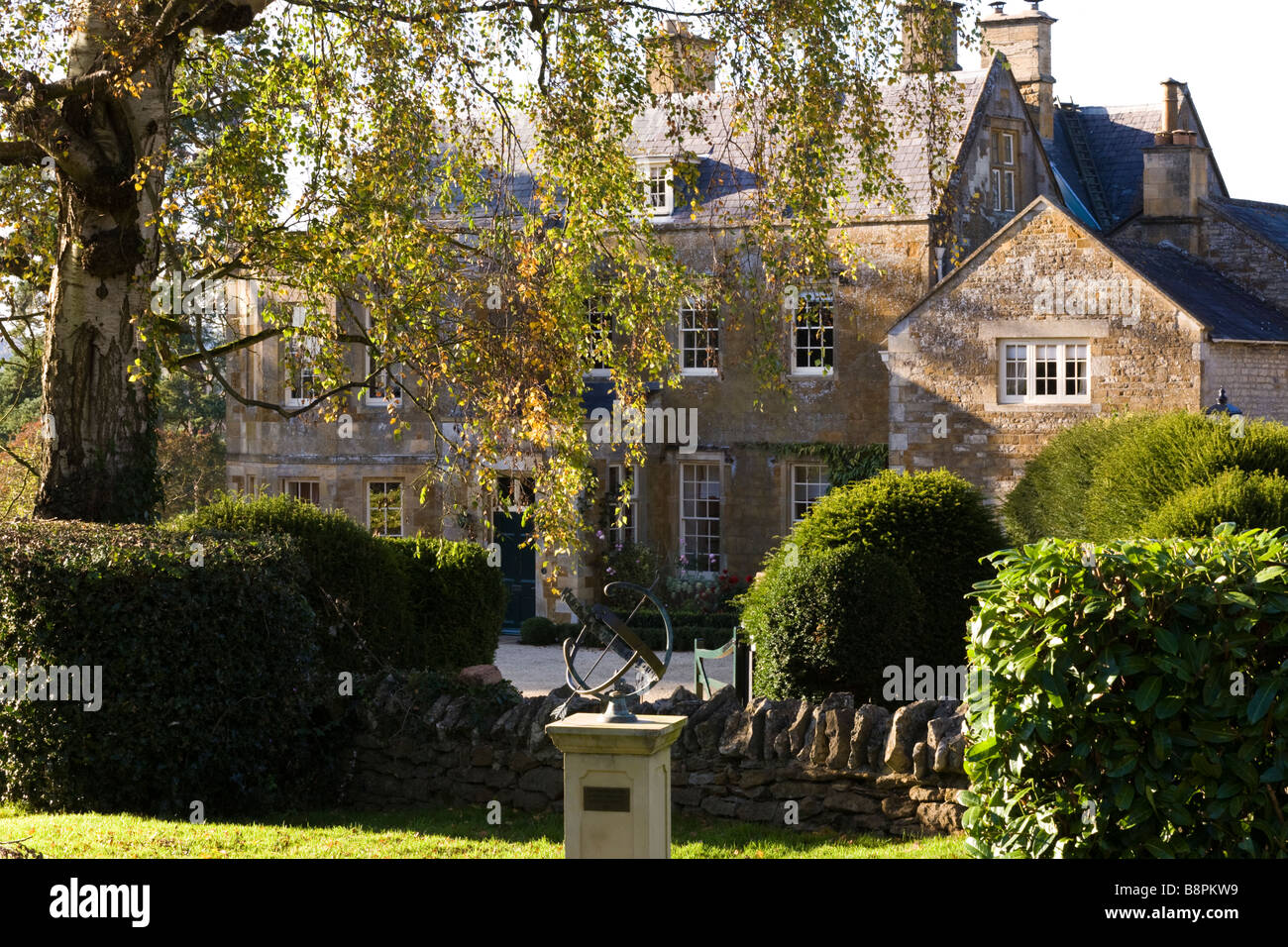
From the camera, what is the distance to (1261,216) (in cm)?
2588

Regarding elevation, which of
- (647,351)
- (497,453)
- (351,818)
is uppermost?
(647,351)

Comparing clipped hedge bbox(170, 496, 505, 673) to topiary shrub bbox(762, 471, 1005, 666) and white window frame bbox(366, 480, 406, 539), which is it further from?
white window frame bbox(366, 480, 406, 539)

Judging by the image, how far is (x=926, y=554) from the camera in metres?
12.4

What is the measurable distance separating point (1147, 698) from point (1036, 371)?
54.8 feet

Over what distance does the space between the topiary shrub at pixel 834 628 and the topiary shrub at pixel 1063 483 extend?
11.4 feet

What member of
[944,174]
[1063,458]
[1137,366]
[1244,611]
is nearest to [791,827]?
[1244,611]

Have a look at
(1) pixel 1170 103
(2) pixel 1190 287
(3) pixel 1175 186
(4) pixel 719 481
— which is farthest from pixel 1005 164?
(4) pixel 719 481

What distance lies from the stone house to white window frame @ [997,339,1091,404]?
0.10 feet

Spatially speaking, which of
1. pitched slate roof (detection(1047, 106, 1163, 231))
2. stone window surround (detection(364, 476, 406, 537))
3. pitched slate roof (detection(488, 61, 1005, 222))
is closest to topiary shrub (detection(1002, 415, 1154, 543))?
pitched slate roof (detection(488, 61, 1005, 222))

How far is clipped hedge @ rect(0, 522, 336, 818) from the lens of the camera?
9086 mm

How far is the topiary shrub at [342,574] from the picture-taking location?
11625mm
